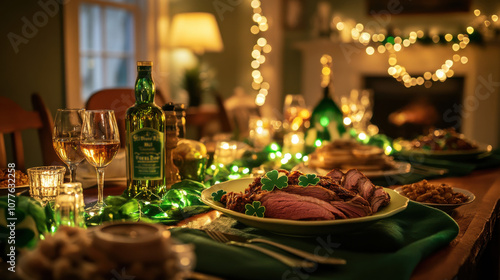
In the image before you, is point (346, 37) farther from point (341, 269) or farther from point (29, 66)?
point (341, 269)

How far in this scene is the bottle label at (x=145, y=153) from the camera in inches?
39.2

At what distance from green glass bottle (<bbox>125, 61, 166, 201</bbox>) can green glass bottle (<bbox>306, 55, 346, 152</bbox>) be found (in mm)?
A: 921

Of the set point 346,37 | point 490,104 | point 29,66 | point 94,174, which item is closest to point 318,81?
point 346,37

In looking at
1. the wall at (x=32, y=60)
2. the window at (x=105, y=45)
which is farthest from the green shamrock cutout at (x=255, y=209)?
the window at (x=105, y=45)

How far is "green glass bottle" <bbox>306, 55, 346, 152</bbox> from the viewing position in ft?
6.15

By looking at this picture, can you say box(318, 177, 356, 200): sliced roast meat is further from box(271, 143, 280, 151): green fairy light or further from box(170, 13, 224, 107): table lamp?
box(170, 13, 224, 107): table lamp

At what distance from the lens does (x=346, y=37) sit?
5406mm

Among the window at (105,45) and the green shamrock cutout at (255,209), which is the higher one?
Answer: the window at (105,45)

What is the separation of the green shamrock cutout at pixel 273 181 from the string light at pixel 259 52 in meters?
4.82

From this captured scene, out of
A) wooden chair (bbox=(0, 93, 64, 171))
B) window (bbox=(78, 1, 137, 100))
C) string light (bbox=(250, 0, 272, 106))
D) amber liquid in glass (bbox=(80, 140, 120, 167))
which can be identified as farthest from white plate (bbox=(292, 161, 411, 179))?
string light (bbox=(250, 0, 272, 106))

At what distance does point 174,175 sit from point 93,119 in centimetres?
30

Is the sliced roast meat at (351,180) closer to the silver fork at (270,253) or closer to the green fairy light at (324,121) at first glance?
the silver fork at (270,253)

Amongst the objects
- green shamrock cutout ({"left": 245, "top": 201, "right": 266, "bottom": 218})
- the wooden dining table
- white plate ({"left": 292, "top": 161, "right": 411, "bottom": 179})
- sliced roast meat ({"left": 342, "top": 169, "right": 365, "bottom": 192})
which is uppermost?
sliced roast meat ({"left": 342, "top": 169, "right": 365, "bottom": 192})

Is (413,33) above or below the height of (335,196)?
above
